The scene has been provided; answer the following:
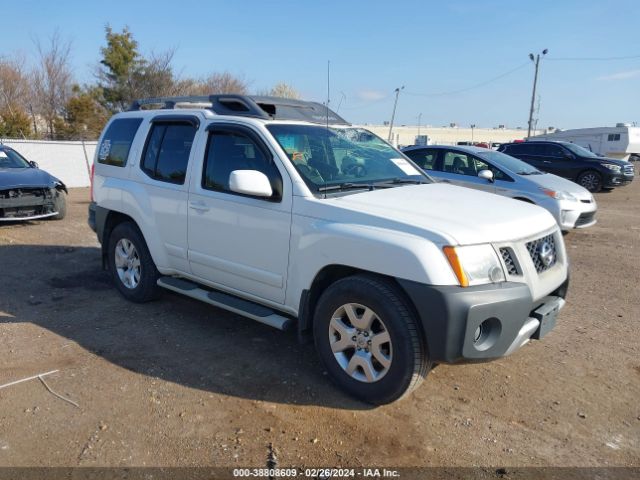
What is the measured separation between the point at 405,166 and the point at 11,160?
9.20m

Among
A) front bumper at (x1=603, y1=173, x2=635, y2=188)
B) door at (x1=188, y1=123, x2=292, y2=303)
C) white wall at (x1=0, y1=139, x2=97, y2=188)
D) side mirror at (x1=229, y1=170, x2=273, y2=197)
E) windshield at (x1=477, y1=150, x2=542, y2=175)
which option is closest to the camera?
side mirror at (x1=229, y1=170, x2=273, y2=197)

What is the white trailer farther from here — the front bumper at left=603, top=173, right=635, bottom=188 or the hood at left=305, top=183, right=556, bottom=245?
the hood at left=305, top=183, right=556, bottom=245

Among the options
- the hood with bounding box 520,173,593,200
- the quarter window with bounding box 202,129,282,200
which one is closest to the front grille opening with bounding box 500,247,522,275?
the quarter window with bounding box 202,129,282,200

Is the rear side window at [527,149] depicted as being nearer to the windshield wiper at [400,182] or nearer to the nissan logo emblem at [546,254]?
the windshield wiper at [400,182]

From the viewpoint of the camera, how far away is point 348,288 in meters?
3.43

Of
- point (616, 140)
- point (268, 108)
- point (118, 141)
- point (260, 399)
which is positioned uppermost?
point (616, 140)

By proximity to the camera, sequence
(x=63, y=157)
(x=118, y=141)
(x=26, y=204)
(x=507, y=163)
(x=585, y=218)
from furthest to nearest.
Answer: (x=63, y=157)
(x=507, y=163)
(x=26, y=204)
(x=585, y=218)
(x=118, y=141)

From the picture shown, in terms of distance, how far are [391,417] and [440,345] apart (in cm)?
66

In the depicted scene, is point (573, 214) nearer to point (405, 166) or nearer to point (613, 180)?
point (405, 166)

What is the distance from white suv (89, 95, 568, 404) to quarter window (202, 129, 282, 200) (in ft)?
0.04

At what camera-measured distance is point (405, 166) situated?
4715 mm

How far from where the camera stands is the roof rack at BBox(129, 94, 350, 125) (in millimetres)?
4520

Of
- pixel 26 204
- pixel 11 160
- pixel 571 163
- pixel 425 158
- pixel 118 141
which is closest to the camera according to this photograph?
pixel 118 141

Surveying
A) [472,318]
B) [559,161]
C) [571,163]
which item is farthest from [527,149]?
[472,318]
